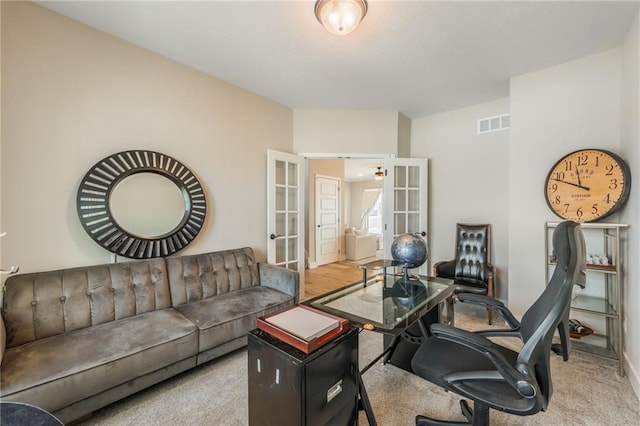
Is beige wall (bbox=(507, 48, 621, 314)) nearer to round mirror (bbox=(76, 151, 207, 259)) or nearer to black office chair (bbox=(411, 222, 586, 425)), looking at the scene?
black office chair (bbox=(411, 222, 586, 425))

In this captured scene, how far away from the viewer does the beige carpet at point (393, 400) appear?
164 centimetres

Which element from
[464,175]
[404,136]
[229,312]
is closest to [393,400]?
[229,312]

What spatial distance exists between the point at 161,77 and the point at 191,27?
0.69 m

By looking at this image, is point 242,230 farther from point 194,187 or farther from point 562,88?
point 562,88

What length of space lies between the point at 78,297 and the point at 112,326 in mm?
328

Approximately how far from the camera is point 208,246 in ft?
9.60

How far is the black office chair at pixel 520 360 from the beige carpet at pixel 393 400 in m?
0.53

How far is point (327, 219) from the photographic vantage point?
21.1 feet

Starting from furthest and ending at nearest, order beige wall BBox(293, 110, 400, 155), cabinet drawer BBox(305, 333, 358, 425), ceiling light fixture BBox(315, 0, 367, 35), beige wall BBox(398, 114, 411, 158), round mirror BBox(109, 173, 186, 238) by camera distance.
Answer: beige wall BBox(398, 114, 411, 158) → beige wall BBox(293, 110, 400, 155) → round mirror BBox(109, 173, 186, 238) → ceiling light fixture BBox(315, 0, 367, 35) → cabinet drawer BBox(305, 333, 358, 425)

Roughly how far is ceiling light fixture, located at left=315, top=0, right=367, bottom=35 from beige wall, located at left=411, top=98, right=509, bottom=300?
2620 millimetres

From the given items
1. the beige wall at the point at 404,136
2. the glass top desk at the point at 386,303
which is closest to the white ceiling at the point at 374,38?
the beige wall at the point at 404,136

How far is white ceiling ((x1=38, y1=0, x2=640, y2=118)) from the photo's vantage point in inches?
76.2

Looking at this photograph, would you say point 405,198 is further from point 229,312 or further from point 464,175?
point 229,312

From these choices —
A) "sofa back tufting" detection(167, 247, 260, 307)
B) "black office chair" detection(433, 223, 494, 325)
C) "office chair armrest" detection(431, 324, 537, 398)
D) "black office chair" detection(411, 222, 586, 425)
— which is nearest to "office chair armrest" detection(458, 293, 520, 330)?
"black office chair" detection(411, 222, 586, 425)
